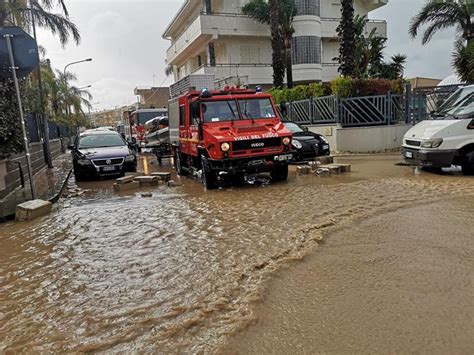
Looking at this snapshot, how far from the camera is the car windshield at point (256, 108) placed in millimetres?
9992

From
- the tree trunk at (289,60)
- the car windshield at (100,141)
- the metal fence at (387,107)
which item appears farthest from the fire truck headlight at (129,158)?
the tree trunk at (289,60)

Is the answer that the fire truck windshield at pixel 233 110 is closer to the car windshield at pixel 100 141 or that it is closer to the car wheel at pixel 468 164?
the car wheel at pixel 468 164

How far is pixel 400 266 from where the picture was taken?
4.29 metres

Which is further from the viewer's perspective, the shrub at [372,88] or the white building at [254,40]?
the white building at [254,40]

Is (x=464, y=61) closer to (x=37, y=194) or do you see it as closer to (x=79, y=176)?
(x=79, y=176)

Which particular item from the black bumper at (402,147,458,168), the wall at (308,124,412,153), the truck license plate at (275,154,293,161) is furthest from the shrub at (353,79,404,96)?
the truck license plate at (275,154,293,161)

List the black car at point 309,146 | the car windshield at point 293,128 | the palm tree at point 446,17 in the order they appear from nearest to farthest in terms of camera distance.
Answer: the black car at point 309,146
the car windshield at point 293,128
the palm tree at point 446,17

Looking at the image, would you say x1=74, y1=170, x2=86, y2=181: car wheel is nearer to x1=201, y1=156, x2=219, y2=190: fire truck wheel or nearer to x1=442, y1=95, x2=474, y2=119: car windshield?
x1=201, y1=156, x2=219, y2=190: fire truck wheel

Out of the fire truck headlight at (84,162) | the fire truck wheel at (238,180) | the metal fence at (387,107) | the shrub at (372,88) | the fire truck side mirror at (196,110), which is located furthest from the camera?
the shrub at (372,88)

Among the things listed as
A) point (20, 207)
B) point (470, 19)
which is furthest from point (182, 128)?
point (470, 19)

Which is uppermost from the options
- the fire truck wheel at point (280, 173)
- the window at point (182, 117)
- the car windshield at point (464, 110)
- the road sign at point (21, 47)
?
the road sign at point (21, 47)

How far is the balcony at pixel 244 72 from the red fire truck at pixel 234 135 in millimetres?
18270

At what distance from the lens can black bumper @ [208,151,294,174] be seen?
909cm

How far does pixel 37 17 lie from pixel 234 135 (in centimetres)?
1162
